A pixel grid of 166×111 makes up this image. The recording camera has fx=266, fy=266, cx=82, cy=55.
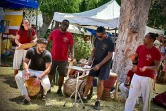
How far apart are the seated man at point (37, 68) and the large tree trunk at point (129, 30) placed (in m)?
3.52

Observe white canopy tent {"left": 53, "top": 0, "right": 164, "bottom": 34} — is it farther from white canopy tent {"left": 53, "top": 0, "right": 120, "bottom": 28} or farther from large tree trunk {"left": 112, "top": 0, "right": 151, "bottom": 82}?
large tree trunk {"left": 112, "top": 0, "right": 151, "bottom": 82}

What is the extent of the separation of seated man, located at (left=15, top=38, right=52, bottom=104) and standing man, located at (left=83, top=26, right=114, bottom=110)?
3.59 feet

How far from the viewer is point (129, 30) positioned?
895cm

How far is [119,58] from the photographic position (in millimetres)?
9156

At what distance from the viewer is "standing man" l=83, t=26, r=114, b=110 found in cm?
620

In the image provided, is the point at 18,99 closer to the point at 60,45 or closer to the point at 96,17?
the point at 60,45

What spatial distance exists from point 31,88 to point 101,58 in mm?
1817

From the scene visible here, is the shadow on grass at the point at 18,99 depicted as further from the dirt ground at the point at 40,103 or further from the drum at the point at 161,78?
the drum at the point at 161,78

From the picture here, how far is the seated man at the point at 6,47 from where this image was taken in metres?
11.8

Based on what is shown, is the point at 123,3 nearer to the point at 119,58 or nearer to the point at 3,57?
the point at 119,58

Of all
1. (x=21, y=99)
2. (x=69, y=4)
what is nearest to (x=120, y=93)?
(x=21, y=99)

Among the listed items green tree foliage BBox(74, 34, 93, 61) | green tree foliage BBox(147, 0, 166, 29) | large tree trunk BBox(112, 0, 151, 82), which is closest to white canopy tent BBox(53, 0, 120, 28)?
large tree trunk BBox(112, 0, 151, 82)

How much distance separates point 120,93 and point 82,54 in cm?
726

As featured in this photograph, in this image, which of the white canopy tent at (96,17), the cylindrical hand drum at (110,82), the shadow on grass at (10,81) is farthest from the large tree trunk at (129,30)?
the shadow on grass at (10,81)
